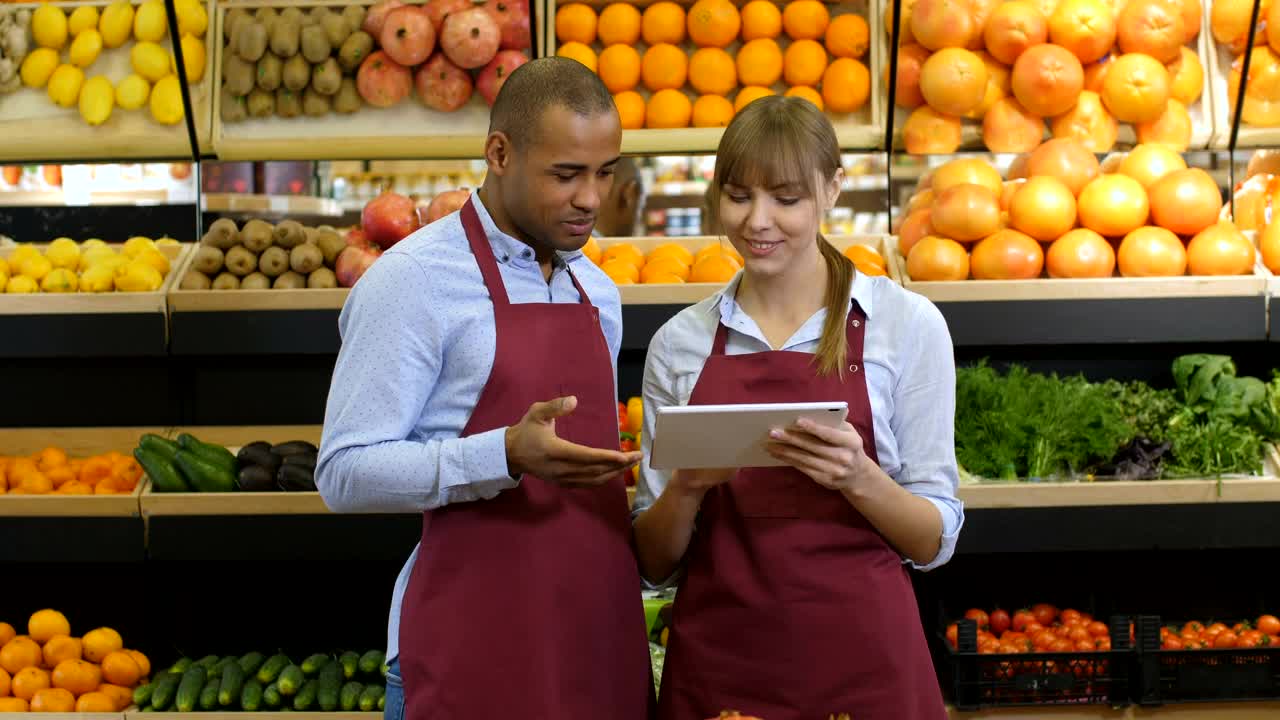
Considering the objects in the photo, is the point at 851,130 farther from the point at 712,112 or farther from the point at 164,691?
the point at 164,691

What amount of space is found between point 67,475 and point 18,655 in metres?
0.51

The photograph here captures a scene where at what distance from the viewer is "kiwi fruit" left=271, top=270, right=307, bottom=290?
3.69m

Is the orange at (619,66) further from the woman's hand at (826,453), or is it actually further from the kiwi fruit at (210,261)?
the woman's hand at (826,453)

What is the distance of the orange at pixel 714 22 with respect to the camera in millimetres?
4262

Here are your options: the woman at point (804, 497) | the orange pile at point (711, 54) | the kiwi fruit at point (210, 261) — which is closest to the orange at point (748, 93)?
the orange pile at point (711, 54)

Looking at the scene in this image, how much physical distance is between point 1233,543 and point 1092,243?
0.87 meters

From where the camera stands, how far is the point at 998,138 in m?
4.02

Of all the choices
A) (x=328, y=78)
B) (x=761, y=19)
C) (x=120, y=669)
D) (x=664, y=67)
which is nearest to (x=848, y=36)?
(x=761, y=19)

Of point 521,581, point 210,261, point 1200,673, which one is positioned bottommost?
point 1200,673

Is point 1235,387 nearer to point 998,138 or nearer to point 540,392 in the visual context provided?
point 998,138

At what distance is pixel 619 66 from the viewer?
4.25 m

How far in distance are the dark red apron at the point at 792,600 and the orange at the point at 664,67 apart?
239cm

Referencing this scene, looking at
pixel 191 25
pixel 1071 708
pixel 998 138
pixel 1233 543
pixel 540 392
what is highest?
pixel 191 25

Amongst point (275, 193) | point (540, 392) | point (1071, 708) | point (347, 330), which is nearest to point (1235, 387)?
point (1071, 708)
